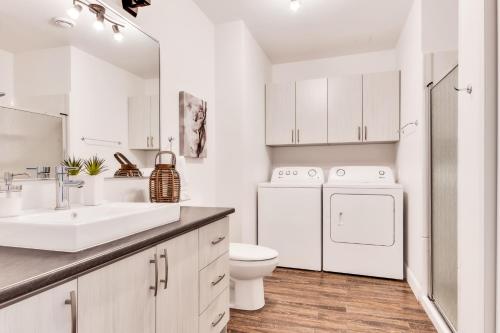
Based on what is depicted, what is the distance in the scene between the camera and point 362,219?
9.73ft

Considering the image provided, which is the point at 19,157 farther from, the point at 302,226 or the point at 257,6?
the point at 302,226

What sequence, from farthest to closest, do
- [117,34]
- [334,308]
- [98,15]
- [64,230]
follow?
[334,308] → [117,34] → [98,15] → [64,230]

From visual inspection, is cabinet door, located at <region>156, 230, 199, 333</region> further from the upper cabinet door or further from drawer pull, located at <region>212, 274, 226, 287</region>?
the upper cabinet door

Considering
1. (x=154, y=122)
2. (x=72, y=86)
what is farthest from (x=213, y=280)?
(x=72, y=86)

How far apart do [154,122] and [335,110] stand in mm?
2126

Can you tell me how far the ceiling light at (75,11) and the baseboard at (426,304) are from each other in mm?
2693

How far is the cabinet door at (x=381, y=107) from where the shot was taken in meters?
3.20

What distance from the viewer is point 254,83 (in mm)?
3248

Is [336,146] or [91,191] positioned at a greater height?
[336,146]

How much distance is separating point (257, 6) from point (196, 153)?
4.46 feet

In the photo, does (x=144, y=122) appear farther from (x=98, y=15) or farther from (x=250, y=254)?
(x=250, y=254)
